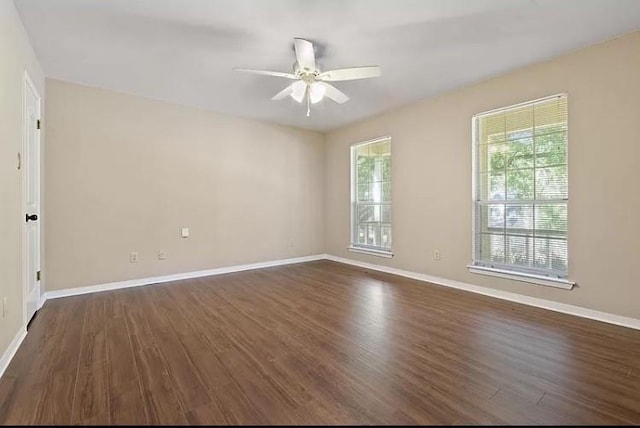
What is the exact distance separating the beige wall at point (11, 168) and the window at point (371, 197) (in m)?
4.12

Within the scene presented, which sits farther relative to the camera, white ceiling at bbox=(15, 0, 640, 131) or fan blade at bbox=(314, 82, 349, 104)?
fan blade at bbox=(314, 82, 349, 104)

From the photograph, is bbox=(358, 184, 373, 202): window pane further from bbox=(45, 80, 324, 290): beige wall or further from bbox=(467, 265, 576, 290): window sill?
bbox=(467, 265, 576, 290): window sill

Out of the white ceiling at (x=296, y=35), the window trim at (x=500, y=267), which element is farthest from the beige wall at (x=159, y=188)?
the window trim at (x=500, y=267)

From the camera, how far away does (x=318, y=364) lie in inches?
77.0

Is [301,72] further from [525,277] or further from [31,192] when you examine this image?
[525,277]

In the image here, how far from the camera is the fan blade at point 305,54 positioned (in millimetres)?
→ 2449

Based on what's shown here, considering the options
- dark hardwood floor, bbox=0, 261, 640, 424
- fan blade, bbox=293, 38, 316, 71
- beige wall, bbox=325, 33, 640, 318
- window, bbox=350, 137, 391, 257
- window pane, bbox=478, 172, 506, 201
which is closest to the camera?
dark hardwood floor, bbox=0, 261, 640, 424

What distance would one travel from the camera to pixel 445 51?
282cm

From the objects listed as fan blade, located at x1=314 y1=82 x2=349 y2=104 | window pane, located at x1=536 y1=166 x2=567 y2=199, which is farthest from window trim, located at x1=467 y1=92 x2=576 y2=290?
fan blade, located at x1=314 y1=82 x2=349 y2=104

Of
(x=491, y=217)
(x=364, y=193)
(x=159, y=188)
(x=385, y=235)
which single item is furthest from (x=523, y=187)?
(x=159, y=188)

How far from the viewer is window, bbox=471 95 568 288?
9.85ft

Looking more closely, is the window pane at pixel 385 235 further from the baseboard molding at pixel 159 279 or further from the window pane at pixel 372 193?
the baseboard molding at pixel 159 279

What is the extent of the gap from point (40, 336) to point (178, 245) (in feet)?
6.31

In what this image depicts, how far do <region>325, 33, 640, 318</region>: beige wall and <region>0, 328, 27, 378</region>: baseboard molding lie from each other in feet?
13.5
